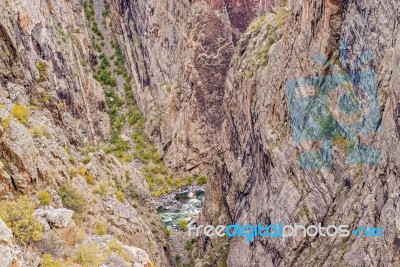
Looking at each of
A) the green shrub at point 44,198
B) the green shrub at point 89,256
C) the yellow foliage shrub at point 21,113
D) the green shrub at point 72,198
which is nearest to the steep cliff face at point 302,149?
the green shrub at point 89,256

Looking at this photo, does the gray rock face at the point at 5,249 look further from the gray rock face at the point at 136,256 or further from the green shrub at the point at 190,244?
the green shrub at the point at 190,244

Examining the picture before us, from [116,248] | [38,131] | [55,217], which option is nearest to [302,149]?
[116,248]

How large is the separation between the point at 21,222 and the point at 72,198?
27.7 feet

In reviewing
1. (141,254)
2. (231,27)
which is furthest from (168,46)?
(141,254)

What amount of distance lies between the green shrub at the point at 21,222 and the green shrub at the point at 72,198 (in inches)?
259

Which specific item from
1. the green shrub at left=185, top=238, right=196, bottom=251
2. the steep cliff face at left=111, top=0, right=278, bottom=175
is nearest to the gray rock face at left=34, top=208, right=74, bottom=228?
the green shrub at left=185, top=238, right=196, bottom=251

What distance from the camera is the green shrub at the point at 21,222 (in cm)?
1895

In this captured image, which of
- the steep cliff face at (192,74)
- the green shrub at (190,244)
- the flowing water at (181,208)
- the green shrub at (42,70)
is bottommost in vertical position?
the flowing water at (181,208)

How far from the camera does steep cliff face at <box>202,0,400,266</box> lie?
2611 centimetres

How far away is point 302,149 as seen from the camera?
34344mm

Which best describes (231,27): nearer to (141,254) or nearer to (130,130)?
(130,130)

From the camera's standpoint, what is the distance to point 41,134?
98.8ft

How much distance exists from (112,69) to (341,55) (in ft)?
244

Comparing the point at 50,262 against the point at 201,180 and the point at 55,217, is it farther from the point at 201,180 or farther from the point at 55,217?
the point at 201,180
